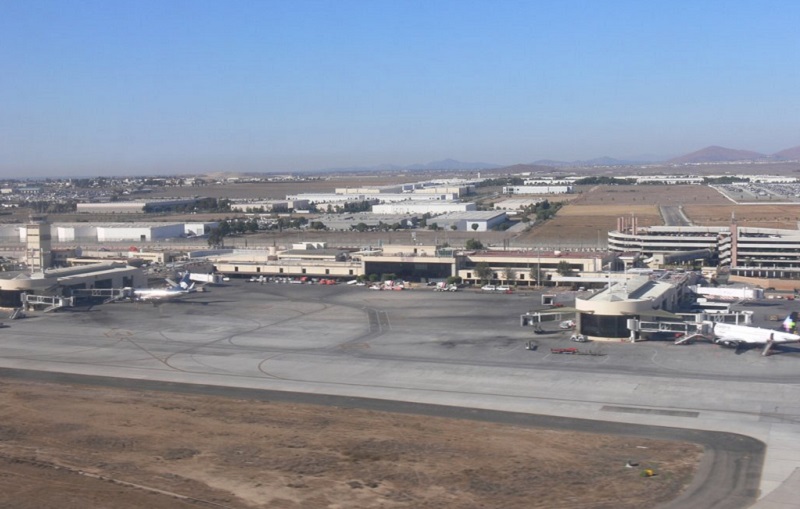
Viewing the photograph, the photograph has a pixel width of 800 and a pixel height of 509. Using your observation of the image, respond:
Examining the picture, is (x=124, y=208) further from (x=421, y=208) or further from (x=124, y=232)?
(x=421, y=208)

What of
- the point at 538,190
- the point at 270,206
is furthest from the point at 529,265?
the point at 538,190

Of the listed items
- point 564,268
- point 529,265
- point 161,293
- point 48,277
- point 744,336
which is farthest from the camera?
point 529,265

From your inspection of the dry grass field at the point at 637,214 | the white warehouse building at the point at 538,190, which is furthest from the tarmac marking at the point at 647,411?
the white warehouse building at the point at 538,190

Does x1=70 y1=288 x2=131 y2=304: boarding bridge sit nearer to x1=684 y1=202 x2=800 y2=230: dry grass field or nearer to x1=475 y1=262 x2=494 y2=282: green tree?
x1=475 y1=262 x2=494 y2=282: green tree

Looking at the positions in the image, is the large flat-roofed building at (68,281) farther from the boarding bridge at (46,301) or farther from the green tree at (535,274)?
the green tree at (535,274)

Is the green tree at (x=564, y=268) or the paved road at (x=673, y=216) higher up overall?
the paved road at (x=673, y=216)

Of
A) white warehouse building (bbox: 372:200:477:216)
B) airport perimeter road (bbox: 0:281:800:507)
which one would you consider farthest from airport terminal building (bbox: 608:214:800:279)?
white warehouse building (bbox: 372:200:477:216)

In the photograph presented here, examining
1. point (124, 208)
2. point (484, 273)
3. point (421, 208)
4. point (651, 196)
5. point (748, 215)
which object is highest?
point (651, 196)
